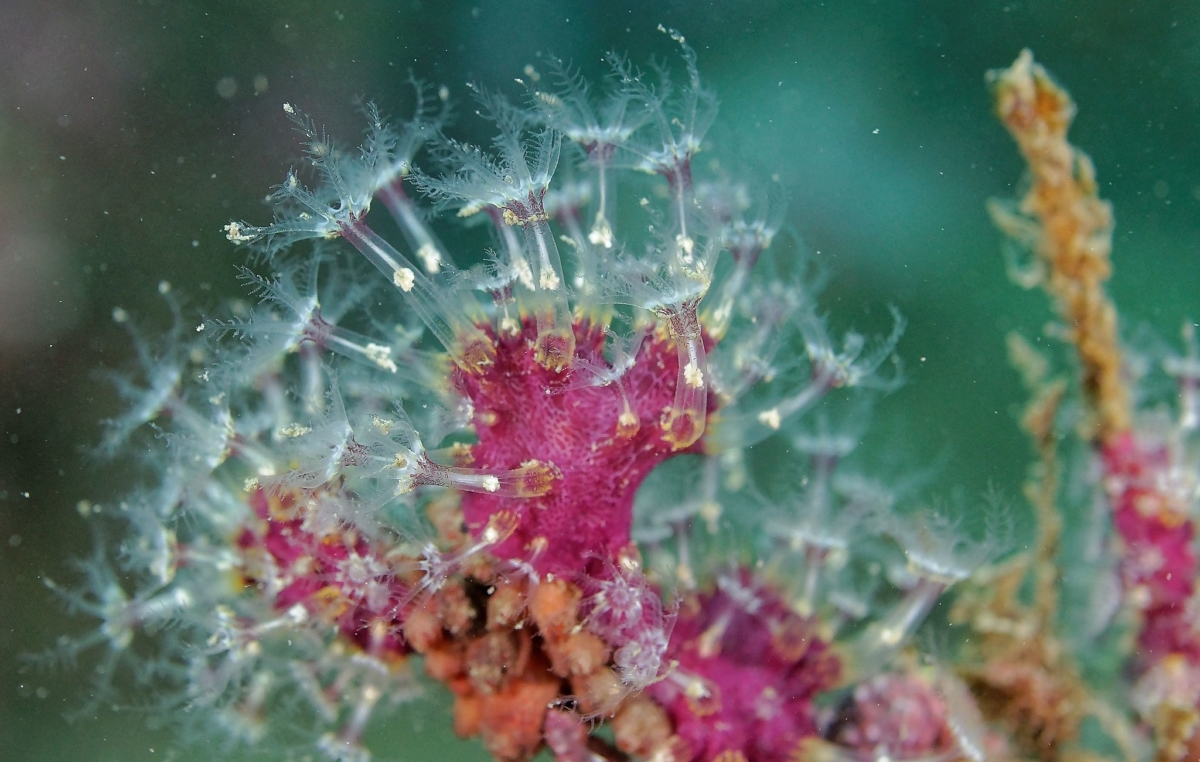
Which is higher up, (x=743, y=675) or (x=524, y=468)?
(x=524, y=468)

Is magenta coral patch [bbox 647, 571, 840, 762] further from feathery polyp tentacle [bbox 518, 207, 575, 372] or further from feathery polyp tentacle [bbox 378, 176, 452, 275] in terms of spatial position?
feathery polyp tentacle [bbox 378, 176, 452, 275]

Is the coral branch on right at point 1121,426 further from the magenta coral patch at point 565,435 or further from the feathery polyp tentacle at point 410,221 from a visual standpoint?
the feathery polyp tentacle at point 410,221

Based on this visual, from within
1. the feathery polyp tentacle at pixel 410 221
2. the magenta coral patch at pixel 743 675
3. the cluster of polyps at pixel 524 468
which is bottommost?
the magenta coral patch at pixel 743 675

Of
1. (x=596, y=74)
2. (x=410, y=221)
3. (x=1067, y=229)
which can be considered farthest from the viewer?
(x=596, y=74)

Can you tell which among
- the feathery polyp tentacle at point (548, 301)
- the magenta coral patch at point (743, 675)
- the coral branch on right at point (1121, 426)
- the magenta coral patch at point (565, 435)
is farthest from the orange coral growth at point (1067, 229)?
the feathery polyp tentacle at point (548, 301)

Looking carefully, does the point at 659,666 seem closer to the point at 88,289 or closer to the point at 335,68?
the point at 335,68

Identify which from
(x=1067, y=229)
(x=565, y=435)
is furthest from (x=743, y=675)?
(x=1067, y=229)

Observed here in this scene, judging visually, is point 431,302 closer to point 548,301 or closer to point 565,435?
point 548,301
